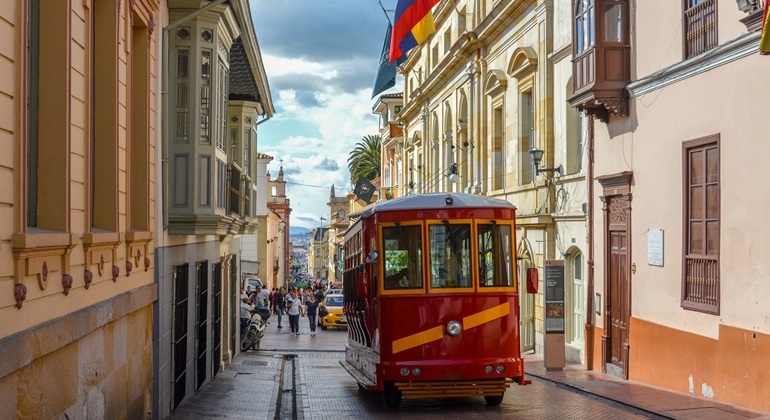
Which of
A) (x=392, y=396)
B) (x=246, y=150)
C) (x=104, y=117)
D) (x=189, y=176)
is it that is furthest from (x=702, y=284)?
(x=246, y=150)

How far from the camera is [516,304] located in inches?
531

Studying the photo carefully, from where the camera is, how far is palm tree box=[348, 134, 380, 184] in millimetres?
76812

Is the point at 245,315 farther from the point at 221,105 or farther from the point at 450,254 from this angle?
the point at 450,254

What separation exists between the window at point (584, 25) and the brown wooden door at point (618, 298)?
351 centimetres

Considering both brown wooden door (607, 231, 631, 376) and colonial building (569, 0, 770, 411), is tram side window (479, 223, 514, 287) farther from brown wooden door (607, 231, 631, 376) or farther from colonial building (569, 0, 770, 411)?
brown wooden door (607, 231, 631, 376)

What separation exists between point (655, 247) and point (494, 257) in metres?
3.96

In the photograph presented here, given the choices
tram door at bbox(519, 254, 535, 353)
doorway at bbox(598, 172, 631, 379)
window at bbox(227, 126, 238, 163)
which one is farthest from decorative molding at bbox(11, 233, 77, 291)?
tram door at bbox(519, 254, 535, 353)

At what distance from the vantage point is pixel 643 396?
1448cm

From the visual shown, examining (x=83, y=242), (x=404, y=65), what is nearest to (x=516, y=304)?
(x=83, y=242)

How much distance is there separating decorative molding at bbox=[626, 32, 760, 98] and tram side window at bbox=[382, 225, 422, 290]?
472cm

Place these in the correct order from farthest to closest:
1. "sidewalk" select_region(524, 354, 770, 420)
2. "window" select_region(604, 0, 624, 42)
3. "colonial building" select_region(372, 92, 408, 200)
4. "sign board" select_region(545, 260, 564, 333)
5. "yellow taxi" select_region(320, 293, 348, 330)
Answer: "colonial building" select_region(372, 92, 408, 200) < "yellow taxi" select_region(320, 293, 348, 330) < "sign board" select_region(545, 260, 564, 333) < "window" select_region(604, 0, 624, 42) < "sidewalk" select_region(524, 354, 770, 420)

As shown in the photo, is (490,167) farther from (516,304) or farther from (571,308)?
(516,304)

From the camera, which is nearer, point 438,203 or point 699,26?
point 438,203

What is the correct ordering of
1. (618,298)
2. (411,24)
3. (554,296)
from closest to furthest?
(618,298), (554,296), (411,24)
